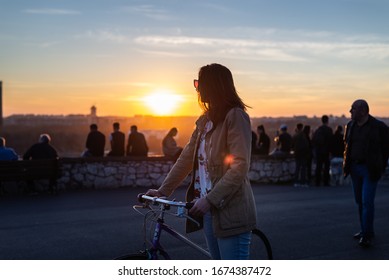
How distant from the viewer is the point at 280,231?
9836 mm

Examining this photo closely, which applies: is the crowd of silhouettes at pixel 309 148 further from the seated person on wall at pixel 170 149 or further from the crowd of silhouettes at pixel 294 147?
the seated person on wall at pixel 170 149

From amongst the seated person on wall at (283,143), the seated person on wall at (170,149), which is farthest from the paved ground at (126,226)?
the seated person on wall at (283,143)

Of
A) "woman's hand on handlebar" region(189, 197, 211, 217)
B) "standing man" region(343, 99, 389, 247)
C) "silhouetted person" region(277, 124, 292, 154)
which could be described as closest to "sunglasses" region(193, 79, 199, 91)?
"woman's hand on handlebar" region(189, 197, 211, 217)

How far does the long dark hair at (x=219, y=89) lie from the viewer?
13.7ft

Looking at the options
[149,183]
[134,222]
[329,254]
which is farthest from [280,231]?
[149,183]

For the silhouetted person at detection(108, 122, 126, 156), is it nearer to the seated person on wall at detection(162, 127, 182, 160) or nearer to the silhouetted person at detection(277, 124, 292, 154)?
the seated person on wall at detection(162, 127, 182, 160)

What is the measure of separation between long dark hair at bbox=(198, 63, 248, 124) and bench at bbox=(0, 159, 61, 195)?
35.8 feet

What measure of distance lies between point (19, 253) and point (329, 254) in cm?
385

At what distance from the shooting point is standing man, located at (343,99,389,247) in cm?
880

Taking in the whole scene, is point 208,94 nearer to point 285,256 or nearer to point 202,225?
point 202,225

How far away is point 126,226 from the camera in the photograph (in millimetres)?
10383

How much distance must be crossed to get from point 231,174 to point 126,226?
21.5 ft

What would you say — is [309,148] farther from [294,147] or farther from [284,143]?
[284,143]

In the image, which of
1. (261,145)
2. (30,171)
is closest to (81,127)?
(261,145)
